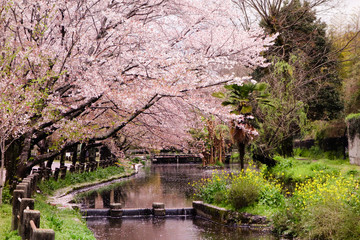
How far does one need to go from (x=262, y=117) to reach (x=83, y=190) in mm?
11541

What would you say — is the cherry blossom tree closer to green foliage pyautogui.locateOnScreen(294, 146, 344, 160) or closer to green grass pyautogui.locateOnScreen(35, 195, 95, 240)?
green grass pyautogui.locateOnScreen(35, 195, 95, 240)

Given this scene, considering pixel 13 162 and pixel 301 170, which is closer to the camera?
pixel 13 162

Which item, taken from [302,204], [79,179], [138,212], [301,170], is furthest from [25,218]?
[79,179]

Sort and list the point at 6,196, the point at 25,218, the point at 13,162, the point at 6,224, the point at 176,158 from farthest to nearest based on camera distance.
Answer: the point at 176,158 < the point at 13,162 < the point at 6,196 < the point at 6,224 < the point at 25,218

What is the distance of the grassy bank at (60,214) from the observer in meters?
8.46

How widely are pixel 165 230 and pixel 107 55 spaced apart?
616 cm

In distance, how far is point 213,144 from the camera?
145ft

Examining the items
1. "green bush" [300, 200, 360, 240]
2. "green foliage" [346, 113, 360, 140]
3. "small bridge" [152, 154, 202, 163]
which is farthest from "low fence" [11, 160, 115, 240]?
"small bridge" [152, 154, 202, 163]

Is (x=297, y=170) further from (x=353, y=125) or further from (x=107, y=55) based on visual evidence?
(x=107, y=55)

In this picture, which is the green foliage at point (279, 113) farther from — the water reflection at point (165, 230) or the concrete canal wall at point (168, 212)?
the water reflection at point (165, 230)

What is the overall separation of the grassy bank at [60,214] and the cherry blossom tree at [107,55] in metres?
1.77

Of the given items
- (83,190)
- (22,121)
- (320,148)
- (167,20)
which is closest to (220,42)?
(167,20)

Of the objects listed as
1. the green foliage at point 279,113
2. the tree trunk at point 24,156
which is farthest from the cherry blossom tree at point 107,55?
the green foliage at point 279,113

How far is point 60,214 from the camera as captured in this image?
12016mm
